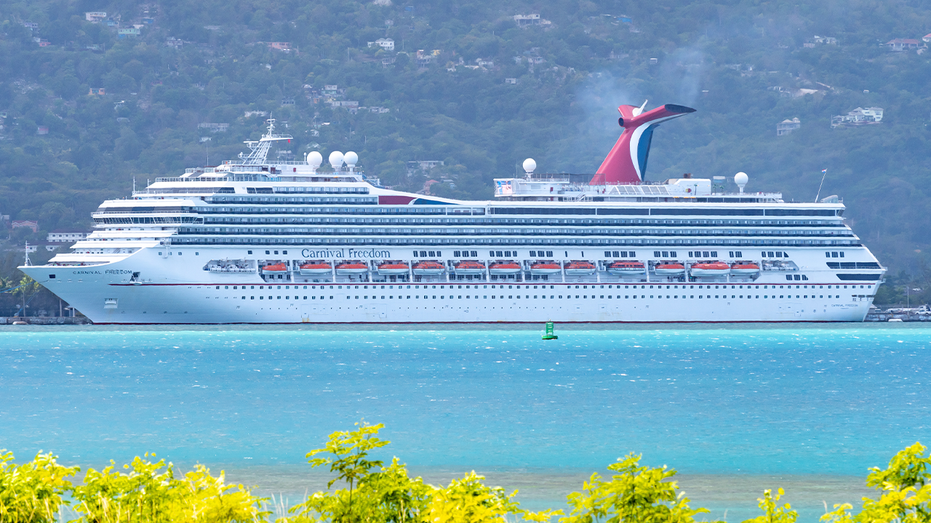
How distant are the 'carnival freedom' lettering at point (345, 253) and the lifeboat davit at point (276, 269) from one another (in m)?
1.49

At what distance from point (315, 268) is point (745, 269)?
25.5 meters

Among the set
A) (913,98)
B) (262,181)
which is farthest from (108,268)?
(913,98)

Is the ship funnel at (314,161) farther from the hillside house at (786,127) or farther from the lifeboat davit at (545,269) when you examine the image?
the hillside house at (786,127)

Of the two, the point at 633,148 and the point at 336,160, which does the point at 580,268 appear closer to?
the point at 336,160

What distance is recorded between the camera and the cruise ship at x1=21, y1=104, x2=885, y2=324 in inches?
2645

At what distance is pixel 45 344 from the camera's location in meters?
63.5

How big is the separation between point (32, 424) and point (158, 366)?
1744 cm

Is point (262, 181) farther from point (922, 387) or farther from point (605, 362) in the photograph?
point (922, 387)

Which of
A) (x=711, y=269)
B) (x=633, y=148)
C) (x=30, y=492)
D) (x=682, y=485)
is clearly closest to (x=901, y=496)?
(x=30, y=492)

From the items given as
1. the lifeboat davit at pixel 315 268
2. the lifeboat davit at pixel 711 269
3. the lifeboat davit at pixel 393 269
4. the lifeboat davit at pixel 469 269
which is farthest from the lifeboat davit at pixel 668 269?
the lifeboat davit at pixel 315 268

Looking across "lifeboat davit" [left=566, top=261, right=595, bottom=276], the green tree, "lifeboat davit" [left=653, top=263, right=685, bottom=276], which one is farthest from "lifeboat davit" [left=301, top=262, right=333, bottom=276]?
the green tree

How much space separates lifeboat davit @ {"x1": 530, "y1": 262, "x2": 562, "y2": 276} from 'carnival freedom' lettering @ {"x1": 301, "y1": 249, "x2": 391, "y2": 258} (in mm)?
8555

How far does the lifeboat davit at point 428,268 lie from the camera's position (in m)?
69.4

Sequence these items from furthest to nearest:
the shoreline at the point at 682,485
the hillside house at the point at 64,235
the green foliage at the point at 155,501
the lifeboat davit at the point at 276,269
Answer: the hillside house at the point at 64,235 < the lifeboat davit at the point at 276,269 < the shoreline at the point at 682,485 < the green foliage at the point at 155,501
